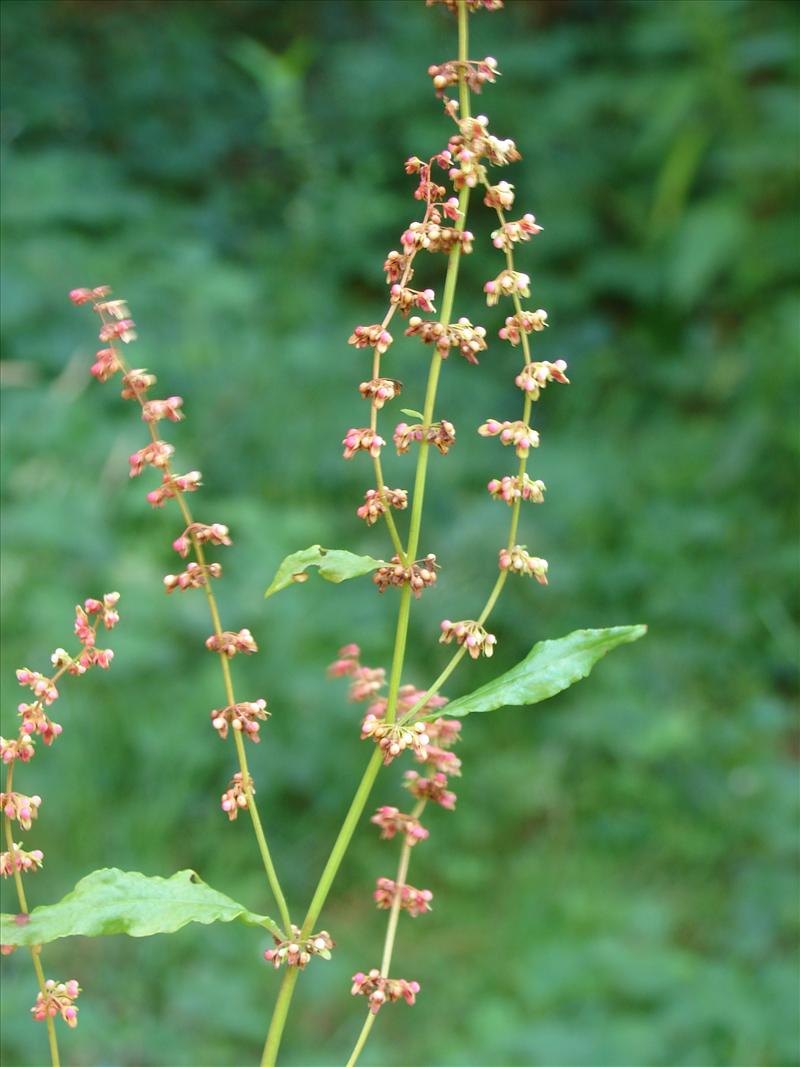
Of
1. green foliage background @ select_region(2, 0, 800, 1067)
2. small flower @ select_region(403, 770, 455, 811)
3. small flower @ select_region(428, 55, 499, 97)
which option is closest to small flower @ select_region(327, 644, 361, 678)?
small flower @ select_region(403, 770, 455, 811)

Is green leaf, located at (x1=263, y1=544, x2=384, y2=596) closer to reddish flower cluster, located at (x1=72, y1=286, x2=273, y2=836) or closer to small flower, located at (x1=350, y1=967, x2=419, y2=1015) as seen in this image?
reddish flower cluster, located at (x1=72, y1=286, x2=273, y2=836)

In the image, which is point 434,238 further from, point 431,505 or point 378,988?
point 431,505

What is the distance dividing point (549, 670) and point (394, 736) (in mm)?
126

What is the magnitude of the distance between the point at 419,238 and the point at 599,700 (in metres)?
3.74

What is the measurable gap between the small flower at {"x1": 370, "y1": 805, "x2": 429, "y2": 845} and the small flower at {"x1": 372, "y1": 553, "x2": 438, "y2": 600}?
16cm

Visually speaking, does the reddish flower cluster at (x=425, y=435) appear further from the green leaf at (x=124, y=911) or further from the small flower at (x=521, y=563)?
the green leaf at (x=124, y=911)

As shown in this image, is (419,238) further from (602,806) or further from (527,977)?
(602,806)

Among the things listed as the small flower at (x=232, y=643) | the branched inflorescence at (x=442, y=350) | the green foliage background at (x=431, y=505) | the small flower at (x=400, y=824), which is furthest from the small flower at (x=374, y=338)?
the green foliage background at (x=431, y=505)

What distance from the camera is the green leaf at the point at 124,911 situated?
794 millimetres

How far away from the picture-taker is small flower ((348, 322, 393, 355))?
2.71 feet

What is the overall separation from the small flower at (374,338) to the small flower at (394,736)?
247mm

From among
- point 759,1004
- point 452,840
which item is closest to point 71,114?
point 452,840

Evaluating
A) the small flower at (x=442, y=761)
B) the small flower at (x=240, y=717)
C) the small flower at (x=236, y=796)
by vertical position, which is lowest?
the small flower at (x=236, y=796)

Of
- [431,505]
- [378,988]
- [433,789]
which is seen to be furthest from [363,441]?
[431,505]
